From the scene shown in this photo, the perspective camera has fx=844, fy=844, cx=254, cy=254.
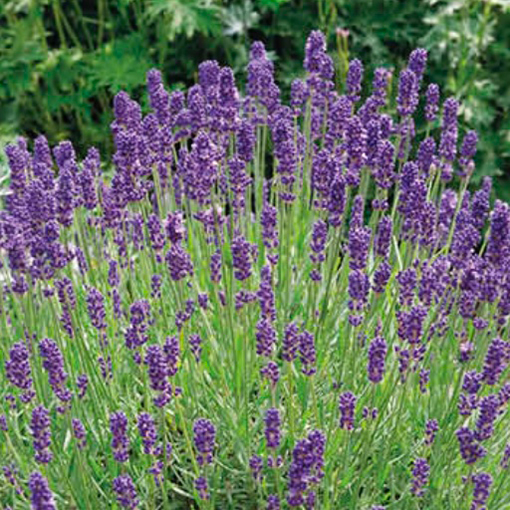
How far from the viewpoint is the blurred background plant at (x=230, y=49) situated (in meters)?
5.58

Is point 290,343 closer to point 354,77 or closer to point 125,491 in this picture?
point 125,491

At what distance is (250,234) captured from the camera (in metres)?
3.51

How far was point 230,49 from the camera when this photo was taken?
6.04 metres

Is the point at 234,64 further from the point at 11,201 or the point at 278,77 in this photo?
the point at 11,201

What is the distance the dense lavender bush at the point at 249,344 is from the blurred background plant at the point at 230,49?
7.18ft

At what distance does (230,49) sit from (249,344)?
11.6 feet

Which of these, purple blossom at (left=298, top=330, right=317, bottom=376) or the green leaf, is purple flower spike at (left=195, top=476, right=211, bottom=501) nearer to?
purple blossom at (left=298, top=330, right=317, bottom=376)

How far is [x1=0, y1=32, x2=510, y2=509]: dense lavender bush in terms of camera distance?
2.27 metres

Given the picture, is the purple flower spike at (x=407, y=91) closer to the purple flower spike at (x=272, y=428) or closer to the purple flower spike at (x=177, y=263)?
the purple flower spike at (x=177, y=263)

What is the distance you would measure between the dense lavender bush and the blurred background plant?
2188 millimetres

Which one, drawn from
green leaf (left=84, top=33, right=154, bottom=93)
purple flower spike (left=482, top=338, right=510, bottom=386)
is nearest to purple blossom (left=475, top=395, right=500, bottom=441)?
purple flower spike (left=482, top=338, right=510, bottom=386)

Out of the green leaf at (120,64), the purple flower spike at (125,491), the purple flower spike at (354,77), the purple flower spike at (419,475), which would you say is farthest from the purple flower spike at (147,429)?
the green leaf at (120,64)

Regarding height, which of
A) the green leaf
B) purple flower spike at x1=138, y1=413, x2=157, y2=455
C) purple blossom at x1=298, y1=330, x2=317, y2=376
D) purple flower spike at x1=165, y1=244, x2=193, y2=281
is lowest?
the green leaf

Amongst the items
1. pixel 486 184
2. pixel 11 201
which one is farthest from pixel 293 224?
pixel 11 201
